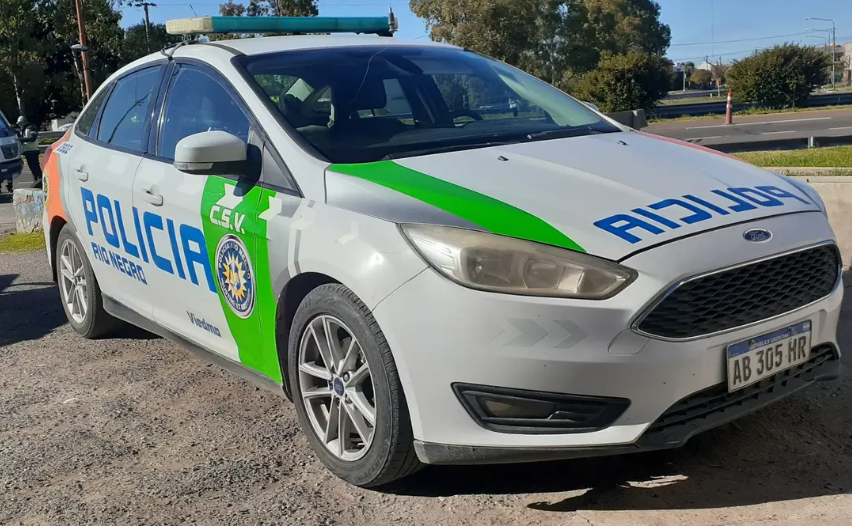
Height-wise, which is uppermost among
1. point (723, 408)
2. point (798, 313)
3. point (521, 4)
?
point (521, 4)

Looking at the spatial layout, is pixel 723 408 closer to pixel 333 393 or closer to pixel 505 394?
pixel 505 394

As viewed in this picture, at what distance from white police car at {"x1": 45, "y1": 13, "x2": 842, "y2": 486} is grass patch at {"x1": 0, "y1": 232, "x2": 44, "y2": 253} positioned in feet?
18.6

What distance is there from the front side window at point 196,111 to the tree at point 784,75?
29.4 m

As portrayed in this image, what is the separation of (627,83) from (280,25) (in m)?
27.3

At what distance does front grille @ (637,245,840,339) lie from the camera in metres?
2.56

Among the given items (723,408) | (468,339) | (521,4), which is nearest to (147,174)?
(468,339)

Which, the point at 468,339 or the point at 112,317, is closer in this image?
the point at 468,339

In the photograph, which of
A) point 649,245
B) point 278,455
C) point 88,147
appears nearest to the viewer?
point 649,245

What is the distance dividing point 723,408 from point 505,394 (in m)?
0.72

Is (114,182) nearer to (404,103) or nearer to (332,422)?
(404,103)

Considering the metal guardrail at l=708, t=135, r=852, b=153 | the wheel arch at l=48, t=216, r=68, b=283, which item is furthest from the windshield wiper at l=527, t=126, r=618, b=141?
the metal guardrail at l=708, t=135, r=852, b=153

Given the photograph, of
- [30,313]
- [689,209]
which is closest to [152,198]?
[689,209]

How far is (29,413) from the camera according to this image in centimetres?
417

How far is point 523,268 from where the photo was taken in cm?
260
